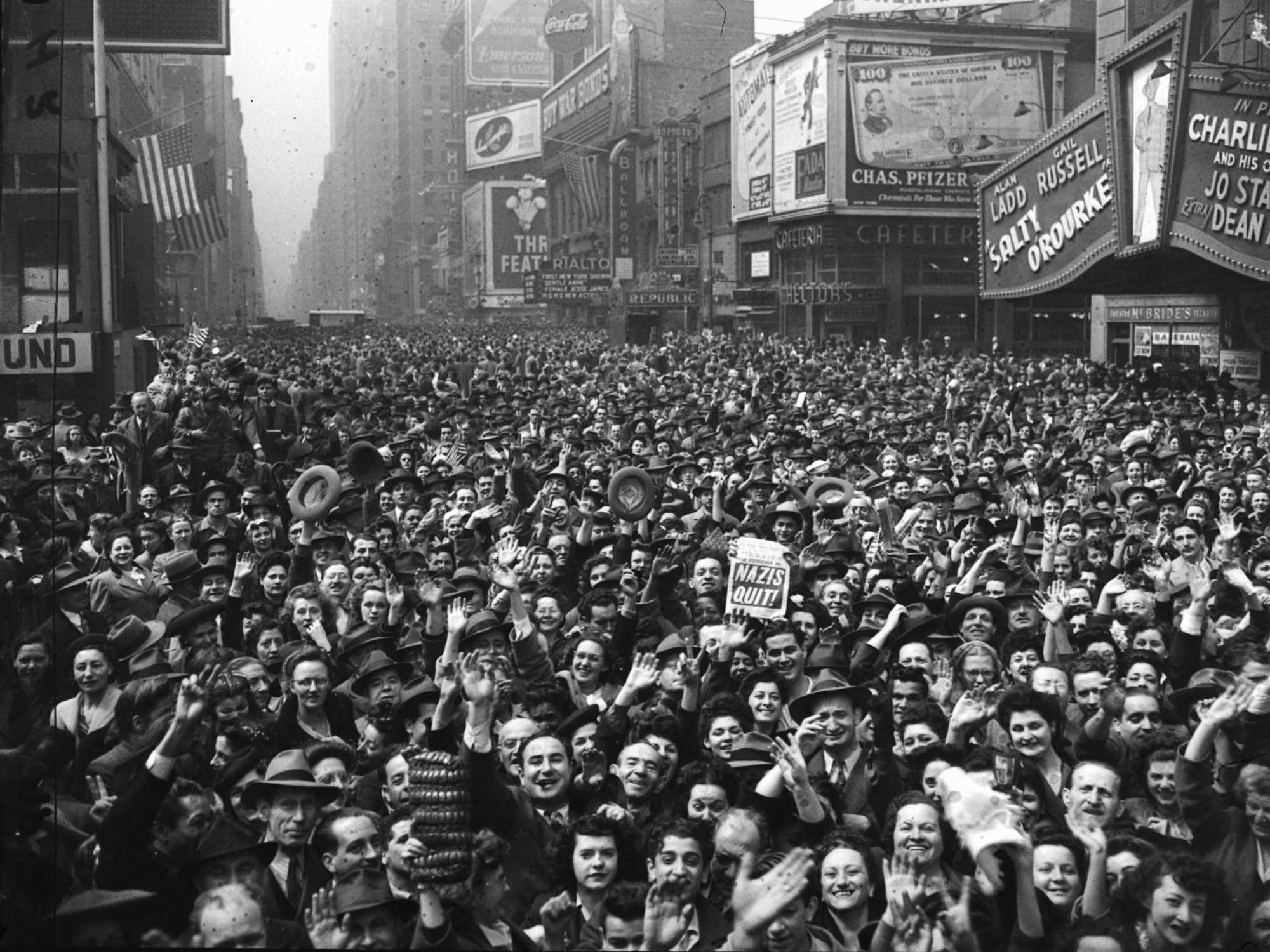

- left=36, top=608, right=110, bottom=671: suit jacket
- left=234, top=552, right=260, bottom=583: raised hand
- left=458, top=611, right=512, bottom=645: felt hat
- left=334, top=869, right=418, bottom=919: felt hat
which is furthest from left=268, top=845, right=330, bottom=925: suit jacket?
left=234, top=552, right=260, bottom=583: raised hand

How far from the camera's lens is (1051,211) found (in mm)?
29859

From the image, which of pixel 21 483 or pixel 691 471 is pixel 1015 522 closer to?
pixel 691 471

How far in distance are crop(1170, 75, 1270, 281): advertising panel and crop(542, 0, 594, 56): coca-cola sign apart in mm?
88596

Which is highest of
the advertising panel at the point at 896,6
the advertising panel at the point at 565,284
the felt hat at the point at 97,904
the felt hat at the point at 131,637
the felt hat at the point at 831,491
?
the advertising panel at the point at 896,6

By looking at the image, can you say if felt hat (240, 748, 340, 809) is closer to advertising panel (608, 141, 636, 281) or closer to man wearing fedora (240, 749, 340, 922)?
man wearing fedora (240, 749, 340, 922)

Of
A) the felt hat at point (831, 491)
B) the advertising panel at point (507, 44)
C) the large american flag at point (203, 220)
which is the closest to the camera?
the felt hat at point (831, 491)

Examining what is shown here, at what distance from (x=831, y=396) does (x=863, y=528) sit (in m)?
13.3

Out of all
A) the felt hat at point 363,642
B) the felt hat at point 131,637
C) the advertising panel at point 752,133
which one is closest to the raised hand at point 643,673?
the felt hat at point 363,642

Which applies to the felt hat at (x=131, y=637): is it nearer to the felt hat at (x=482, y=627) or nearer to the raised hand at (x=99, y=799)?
the raised hand at (x=99, y=799)

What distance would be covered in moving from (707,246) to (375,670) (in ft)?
209

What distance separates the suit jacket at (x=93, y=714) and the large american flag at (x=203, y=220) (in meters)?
26.4

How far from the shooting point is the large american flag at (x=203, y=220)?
31.7 meters

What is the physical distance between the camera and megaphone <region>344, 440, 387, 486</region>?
526 inches

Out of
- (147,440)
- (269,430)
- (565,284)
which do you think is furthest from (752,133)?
(147,440)
